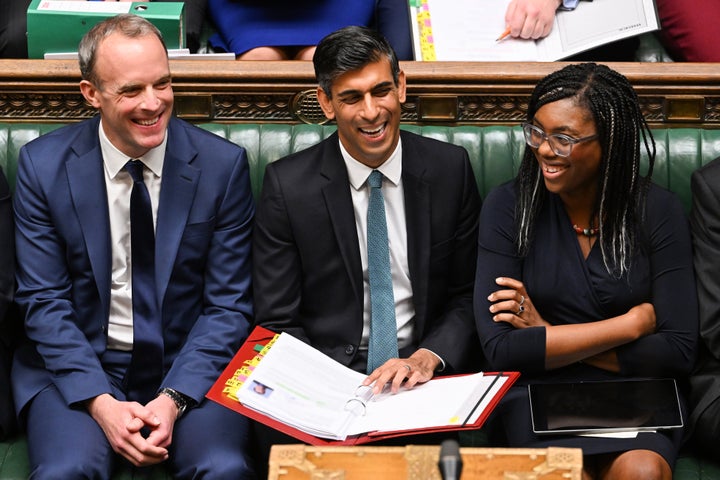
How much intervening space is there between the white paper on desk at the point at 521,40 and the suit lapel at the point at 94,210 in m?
0.92

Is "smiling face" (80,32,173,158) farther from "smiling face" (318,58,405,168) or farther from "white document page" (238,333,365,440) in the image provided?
"white document page" (238,333,365,440)

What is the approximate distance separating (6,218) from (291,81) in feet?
2.55

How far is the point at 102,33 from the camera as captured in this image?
253cm

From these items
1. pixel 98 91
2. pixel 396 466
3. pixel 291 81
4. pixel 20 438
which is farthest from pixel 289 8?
pixel 396 466

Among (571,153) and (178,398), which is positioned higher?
(571,153)

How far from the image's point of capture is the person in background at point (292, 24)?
3305 mm

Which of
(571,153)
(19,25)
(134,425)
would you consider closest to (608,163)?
(571,153)

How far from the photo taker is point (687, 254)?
250 cm

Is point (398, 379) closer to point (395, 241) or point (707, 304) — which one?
point (395, 241)

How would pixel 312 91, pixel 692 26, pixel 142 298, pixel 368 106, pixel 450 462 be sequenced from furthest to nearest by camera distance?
1. pixel 692 26
2. pixel 312 91
3. pixel 142 298
4. pixel 368 106
5. pixel 450 462

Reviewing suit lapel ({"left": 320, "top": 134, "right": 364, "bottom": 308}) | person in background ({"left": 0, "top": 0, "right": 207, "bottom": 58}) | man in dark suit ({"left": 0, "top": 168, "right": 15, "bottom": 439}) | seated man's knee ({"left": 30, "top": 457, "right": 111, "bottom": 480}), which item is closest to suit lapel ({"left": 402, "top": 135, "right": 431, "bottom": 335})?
suit lapel ({"left": 320, "top": 134, "right": 364, "bottom": 308})

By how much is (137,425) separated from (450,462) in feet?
3.29

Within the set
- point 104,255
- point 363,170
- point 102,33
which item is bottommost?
point 104,255

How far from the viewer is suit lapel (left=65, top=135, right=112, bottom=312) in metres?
2.60
